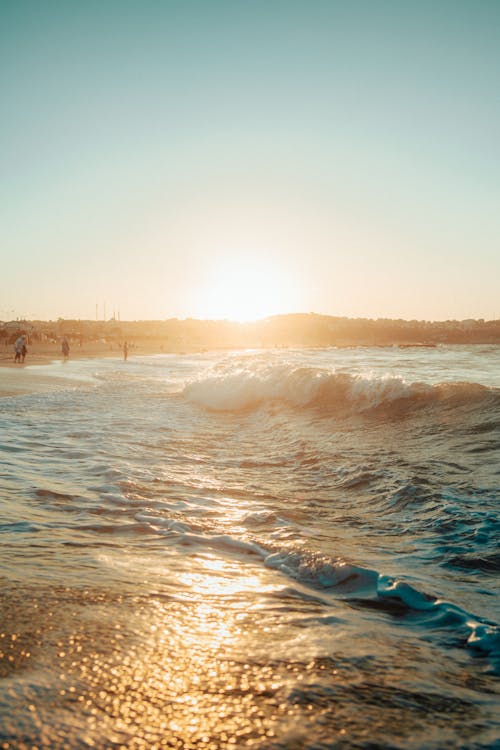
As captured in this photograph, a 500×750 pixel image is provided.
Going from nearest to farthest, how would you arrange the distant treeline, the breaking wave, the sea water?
the sea water, the breaking wave, the distant treeline

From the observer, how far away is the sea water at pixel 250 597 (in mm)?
2160

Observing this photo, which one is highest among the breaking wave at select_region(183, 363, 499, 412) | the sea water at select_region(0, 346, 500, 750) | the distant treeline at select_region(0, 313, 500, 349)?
the distant treeline at select_region(0, 313, 500, 349)

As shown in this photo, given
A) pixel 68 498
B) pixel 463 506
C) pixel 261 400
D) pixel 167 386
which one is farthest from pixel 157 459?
pixel 167 386

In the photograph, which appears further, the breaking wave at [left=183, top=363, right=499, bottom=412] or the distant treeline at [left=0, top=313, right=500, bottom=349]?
the distant treeline at [left=0, top=313, right=500, bottom=349]

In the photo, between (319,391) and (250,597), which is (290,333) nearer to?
(319,391)

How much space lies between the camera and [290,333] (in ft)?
447

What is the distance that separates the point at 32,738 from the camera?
6.38ft

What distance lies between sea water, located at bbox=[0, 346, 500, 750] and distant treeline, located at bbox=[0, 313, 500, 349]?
64.0 metres

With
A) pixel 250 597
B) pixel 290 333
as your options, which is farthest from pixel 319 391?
pixel 290 333

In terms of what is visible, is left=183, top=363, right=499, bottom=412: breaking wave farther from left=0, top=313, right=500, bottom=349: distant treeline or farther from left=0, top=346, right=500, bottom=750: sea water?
left=0, top=313, right=500, bottom=349: distant treeline

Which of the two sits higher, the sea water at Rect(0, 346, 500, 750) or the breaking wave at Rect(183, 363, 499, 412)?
the breaking wave at Rect(183, 363, 499, 412)

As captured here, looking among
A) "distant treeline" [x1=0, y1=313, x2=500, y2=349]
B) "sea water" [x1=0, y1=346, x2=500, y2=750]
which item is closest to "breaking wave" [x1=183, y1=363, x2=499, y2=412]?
"sea water" [x1=0, y1=346, x2=500, y2=750]

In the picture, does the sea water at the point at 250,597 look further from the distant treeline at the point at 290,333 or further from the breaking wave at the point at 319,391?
the distant treeline at the point at 290,333

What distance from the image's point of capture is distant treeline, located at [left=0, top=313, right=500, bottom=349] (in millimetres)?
94062
